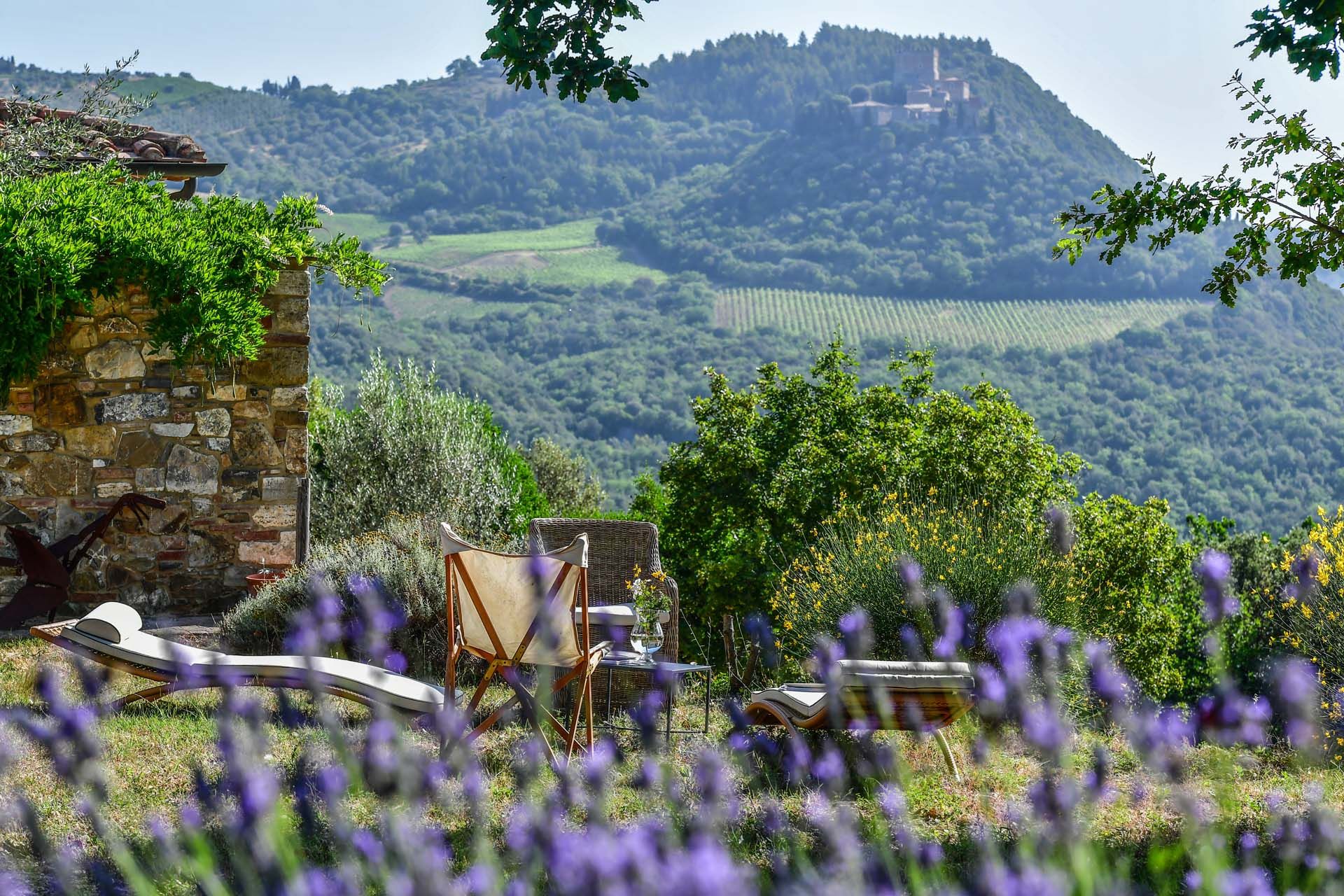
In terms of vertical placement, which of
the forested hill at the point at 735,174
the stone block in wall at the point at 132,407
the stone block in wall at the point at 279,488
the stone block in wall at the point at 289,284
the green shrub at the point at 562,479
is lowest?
the green shrub at the point at 562,479

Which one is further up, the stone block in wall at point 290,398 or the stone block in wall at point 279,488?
the stone block in wall at point 290,398

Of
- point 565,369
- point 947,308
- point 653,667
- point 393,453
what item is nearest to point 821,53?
point 947,308

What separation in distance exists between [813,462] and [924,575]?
2740mm

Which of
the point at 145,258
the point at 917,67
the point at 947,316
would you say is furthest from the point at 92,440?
the point at 917,67

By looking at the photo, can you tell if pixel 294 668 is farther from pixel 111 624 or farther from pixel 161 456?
pixel 161 456

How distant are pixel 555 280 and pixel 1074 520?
173ft

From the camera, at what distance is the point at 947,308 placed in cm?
5850

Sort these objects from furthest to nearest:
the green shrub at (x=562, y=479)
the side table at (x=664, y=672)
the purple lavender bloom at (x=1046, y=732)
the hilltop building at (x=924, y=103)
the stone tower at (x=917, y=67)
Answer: the stone tower at (x=917, y=67) < the hilltop building at (x=924, y=103) < the green shrub at (x=562, y=479) < the side table at (x=664, y=672) < the purple lavender bloom at (x=1046, y=732)

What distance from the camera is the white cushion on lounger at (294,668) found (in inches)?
185

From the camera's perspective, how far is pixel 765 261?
63125 mm

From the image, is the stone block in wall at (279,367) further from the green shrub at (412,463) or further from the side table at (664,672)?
the side table at (664,672)

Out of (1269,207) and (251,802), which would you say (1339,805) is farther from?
(251,802)

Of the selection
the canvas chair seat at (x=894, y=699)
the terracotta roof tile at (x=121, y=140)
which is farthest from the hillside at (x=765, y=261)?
the canvas chair seat at (x=894, y=699)

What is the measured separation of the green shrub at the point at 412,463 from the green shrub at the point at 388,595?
306 cm
